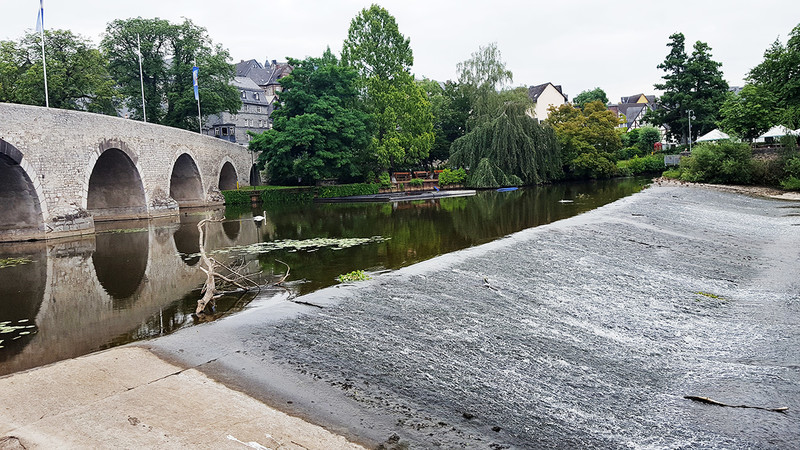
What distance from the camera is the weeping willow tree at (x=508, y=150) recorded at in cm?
4372

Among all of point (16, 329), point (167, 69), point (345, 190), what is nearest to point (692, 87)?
point (345, 190)

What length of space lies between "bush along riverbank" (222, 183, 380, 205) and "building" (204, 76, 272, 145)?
1066 inches

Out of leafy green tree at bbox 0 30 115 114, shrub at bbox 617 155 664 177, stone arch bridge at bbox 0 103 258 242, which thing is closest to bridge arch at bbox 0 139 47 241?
stone arch bridge at bbox 0 103 258 242

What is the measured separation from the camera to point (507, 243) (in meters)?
15.0

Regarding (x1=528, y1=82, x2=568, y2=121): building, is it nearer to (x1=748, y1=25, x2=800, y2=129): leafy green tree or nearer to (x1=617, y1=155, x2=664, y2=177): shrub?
A: (x1=617, y1=155, x2=664, y2=177): shrub

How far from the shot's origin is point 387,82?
147 feet

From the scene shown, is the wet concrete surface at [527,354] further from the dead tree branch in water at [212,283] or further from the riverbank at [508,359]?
the dead tree branch in water at [212,283]

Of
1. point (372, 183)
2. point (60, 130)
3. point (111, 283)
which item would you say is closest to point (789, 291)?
point (111, 283)

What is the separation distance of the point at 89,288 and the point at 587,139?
46.0 m

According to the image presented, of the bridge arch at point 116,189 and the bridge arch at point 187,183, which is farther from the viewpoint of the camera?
the bridge arch at point 187,183

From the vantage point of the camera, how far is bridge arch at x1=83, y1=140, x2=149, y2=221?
30.2m

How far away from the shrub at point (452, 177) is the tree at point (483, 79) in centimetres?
402

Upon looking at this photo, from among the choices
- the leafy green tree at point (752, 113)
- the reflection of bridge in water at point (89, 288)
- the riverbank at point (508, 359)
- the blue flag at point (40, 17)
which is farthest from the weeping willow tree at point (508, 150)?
the riverbank at point (508, 359)

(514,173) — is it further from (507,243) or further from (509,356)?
(509,356)
